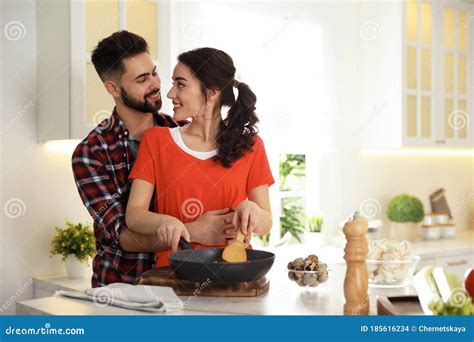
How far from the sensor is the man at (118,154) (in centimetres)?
185

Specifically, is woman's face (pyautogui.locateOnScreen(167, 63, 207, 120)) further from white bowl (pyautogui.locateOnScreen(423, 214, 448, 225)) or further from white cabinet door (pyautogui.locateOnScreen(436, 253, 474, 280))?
white bowl (pyautogui.locateOnScreen(423, 214, 448, 225))

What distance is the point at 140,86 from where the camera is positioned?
1967mm

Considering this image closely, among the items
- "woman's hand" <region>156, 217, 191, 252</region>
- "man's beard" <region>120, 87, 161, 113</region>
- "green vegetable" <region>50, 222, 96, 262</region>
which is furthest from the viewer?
"green vegetable" <region>50, 222, 96, 262</region>

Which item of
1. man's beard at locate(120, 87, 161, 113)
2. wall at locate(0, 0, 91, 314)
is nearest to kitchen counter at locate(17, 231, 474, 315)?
man's beard at locate(120, 87, 161, 113)

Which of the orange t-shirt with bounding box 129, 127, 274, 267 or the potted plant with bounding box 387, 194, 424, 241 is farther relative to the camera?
the potted plant with bounding box 387, 194, 424, 241

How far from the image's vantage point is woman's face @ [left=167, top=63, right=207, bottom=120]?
5.65ft

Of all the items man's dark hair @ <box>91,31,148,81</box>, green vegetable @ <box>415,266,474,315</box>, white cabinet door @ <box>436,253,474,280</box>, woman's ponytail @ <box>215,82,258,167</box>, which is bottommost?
white cabinet door @ <box>436,253,474,280</box>

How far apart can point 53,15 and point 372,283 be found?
5.28 feet

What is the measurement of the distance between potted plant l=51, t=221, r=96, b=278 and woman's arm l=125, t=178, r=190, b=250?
82cm

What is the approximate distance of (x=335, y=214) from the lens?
3494 millimetres

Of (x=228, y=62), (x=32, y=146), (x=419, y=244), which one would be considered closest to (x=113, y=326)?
(x=228, y=62)

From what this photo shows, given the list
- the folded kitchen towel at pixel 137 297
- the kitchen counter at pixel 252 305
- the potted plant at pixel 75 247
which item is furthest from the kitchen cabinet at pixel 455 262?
the folded kitchen towel at pixel 137 297

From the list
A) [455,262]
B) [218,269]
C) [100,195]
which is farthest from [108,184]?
[455,262]

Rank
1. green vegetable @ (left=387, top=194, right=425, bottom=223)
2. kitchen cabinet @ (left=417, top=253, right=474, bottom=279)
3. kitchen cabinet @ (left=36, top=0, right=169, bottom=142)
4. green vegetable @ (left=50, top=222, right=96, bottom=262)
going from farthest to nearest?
1. green vegetable @ (left=387, top=194, right=425, bottom=223)
2. kitchen cabinet @ (left=417, top=253, right=474, bottom=279)
3. green vegetable @ (left=50, top=222, right=96, bottom=262)
4. kitchen cabinet @ (left=36, top=0, right=169, bottom=142)
